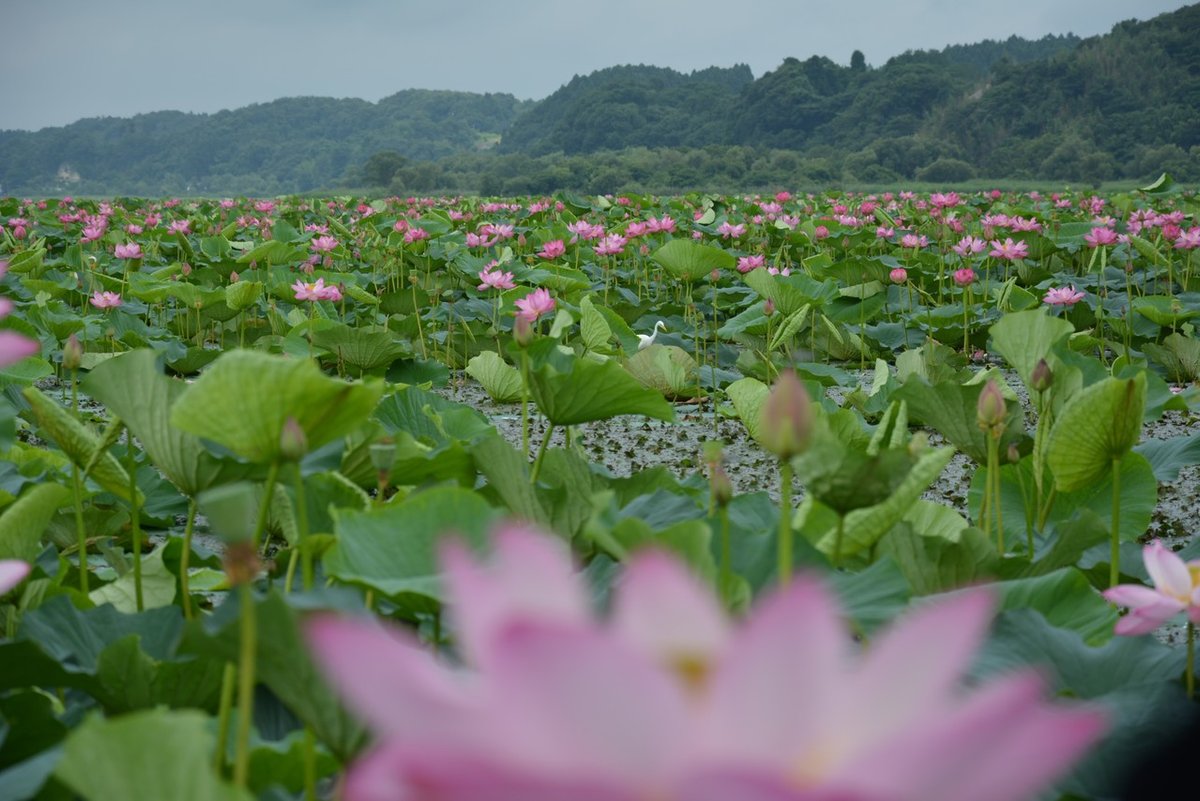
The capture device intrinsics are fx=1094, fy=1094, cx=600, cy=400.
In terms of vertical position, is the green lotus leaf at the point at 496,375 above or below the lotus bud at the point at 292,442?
below

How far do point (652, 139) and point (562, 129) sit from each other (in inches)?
167

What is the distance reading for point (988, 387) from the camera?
111 cm

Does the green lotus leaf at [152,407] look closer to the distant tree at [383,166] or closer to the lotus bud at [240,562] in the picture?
the lotus bud at [240,562]

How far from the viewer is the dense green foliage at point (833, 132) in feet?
68.7

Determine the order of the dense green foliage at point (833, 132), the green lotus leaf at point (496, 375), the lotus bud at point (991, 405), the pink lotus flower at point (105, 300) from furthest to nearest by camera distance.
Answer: the dense green foliage at point (833, 132) < the pink lotus flower at point (105, 300) < the green lotus leaf at point (496, 375) < the lotus bud at point (991, 405)

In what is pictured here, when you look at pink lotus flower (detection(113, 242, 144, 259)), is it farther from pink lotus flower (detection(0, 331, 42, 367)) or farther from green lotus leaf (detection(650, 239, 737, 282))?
pink lotus flower (detection(0, 331, 42, 367))

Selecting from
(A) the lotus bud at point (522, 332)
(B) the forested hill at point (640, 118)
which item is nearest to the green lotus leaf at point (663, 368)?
(A) the lotus bud at point (522, 332)

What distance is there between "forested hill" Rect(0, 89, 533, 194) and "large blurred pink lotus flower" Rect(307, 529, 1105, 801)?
189 feet

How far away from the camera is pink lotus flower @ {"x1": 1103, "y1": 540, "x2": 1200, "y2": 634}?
2.53 feet

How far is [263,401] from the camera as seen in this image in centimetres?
80

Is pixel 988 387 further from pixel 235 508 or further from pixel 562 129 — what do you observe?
pixel 562 129

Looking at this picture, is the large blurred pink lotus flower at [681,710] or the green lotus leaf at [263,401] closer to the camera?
the large blurred pink lotus flower at [681,710]

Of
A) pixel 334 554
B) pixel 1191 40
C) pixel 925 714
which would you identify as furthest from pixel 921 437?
pixel 1191 40

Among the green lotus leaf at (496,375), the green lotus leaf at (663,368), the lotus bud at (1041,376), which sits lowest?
the green lotus leaf at (663,368)
